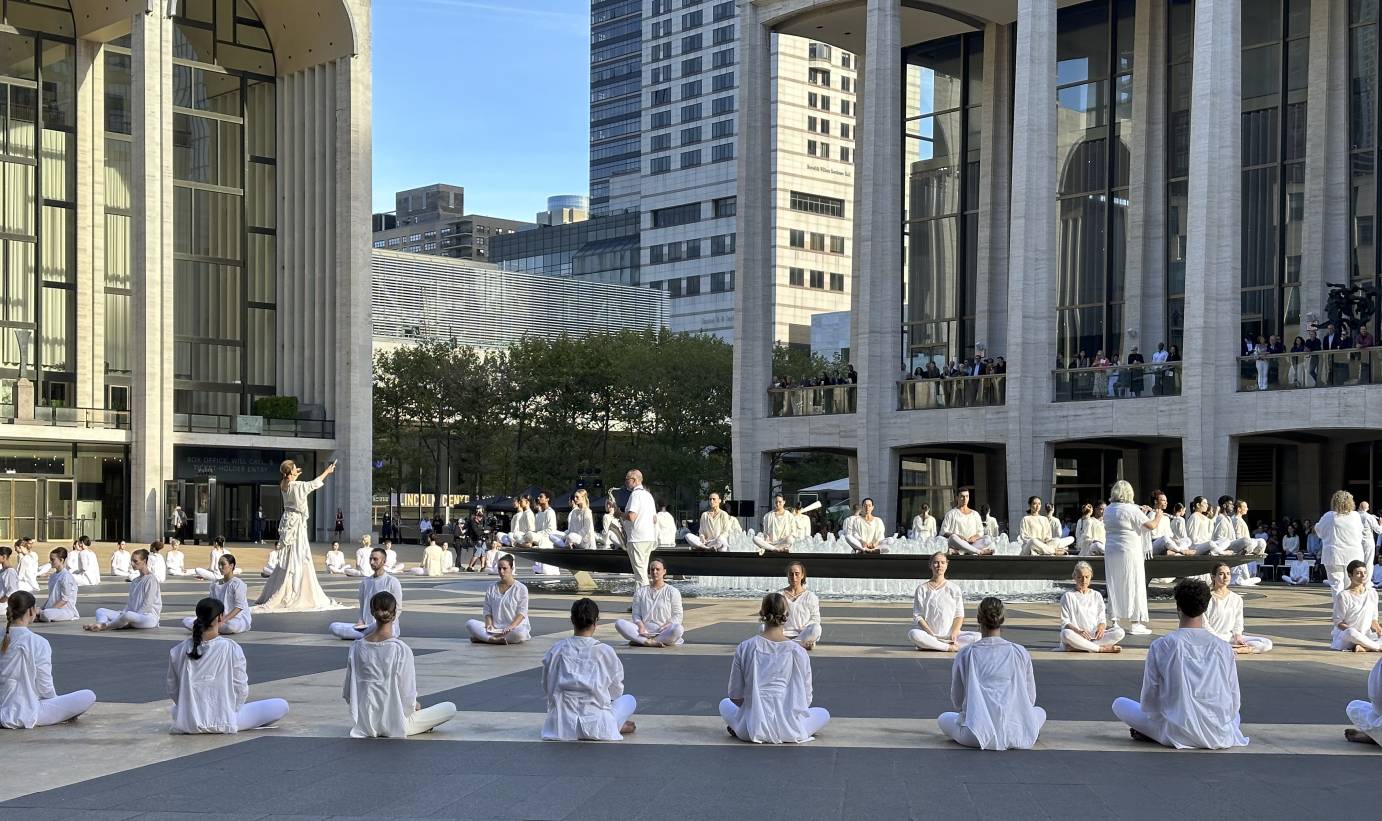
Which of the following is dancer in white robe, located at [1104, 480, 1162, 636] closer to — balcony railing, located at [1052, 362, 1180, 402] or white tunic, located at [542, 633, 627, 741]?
white tunic, located at [542, 633, 627, 741]

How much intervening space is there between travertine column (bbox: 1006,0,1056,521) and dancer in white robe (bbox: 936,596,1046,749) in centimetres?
3669

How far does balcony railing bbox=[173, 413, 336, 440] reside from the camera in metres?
62.6

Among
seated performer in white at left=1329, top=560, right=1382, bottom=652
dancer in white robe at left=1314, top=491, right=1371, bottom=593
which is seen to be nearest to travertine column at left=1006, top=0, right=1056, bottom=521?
dancer in white robe at left=1314, top=491, right=1371, bottom=593

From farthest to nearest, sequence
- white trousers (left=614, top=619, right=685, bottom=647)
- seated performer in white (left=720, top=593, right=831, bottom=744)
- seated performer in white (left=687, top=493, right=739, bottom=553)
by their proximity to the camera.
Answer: seated performer in white (left=687, top=493, right=739, bottom=553)
white trousers (left=614, top=619, right=685, bottom=647)
seated performer in white (left=720, top=593, right=831, bottom=744)

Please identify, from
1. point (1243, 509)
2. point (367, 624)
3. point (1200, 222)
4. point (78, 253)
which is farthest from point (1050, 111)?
point (78, 253)

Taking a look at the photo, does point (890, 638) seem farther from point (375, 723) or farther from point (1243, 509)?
point (1243, 509)

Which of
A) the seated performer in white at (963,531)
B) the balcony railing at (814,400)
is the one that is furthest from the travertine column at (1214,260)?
the seated performer in white at (963,531)

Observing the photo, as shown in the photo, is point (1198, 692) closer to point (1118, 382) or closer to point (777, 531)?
point (777, 531)

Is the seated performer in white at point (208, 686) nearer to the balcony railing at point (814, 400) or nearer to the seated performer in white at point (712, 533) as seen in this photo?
the seated performer in white at point (712, 533)

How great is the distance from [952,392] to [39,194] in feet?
126

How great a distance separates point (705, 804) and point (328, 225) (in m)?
60.3

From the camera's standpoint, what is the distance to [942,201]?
60.8 m

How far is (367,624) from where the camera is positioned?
66.7 feet

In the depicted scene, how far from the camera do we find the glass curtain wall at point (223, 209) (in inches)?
2630
